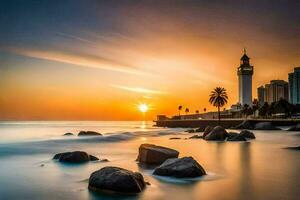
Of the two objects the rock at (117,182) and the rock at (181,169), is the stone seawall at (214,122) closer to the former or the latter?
the rock at (181,169)

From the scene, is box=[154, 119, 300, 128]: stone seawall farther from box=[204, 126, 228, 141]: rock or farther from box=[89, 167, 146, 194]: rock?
box=[89, 167, 146, 194]: rock

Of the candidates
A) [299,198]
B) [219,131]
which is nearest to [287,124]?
[219,131]

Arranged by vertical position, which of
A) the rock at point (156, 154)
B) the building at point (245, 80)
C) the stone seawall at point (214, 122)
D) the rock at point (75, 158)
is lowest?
the rock at point (75, 158)

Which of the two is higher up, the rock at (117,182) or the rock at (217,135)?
the rock at (217,135)

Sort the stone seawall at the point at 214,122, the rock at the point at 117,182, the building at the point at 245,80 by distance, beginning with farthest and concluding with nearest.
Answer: the building at the point at 245,80
the stone seawall at the point at 214,122
the rock at the point at 117,182

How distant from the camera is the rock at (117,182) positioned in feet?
45.2

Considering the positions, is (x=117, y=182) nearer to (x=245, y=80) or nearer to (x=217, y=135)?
(x=217, y=135)

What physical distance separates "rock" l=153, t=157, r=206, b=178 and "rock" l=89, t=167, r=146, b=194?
2.75m

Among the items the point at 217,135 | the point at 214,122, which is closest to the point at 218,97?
the point at 214,122

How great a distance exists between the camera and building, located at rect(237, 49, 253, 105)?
620 feet

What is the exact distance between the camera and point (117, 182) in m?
13.8

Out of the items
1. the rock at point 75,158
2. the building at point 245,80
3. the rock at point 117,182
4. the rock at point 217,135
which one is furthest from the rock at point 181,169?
the building at point 245,80

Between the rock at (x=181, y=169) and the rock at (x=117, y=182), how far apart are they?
2.75m

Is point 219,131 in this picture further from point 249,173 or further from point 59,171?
point 59,171
